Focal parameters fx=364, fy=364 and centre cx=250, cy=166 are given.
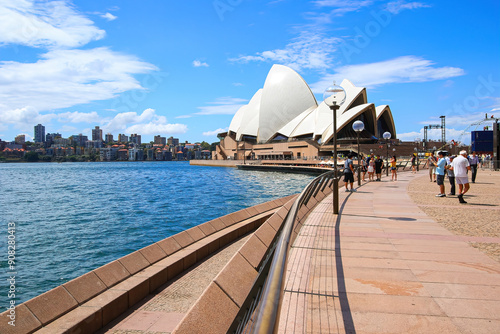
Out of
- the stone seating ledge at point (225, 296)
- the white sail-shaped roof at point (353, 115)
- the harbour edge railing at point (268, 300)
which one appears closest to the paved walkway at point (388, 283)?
the stone seating ledge at point (225, 296)

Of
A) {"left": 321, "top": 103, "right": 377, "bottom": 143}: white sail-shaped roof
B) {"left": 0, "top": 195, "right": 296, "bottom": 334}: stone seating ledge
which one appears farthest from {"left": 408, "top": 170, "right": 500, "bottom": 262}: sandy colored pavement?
{"left": 321, "top": 103, "right": 377, "bottom": 143}: white sail-shaped roof

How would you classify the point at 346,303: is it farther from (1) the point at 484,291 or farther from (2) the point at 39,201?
(2) the point at 39,201

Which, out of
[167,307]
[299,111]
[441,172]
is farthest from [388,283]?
[299,111]

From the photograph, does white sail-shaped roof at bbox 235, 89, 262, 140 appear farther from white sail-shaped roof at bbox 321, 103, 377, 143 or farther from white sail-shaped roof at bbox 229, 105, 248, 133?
white sail-shaped roof at bbox 321, 103, 377, 143

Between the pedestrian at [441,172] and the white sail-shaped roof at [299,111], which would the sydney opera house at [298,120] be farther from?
the pedestrian at [441,172]

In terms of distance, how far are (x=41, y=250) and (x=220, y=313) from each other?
1103 cm

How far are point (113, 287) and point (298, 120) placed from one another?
2992 inches

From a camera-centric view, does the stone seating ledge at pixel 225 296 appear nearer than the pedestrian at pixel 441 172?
Yes

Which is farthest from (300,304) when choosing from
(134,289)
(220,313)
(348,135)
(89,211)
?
(348,135)

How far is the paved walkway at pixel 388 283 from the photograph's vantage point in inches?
117

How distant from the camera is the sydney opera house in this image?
68250mm

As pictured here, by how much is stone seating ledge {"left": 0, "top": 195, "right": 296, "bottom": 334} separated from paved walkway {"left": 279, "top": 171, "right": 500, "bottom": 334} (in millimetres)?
656

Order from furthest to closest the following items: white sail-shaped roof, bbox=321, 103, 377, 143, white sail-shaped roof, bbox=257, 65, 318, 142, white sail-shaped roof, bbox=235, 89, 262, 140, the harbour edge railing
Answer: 1. white sail-shaped roof, bbox=235, 89, 262, 140
2. white sail-shaped roof, bbox=257, 65, 318, 142
3. white sail-shaped roof, bbox=321, 103, 377, 143
4. the harbour edge railing

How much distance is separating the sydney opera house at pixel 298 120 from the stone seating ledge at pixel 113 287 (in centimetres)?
6187
